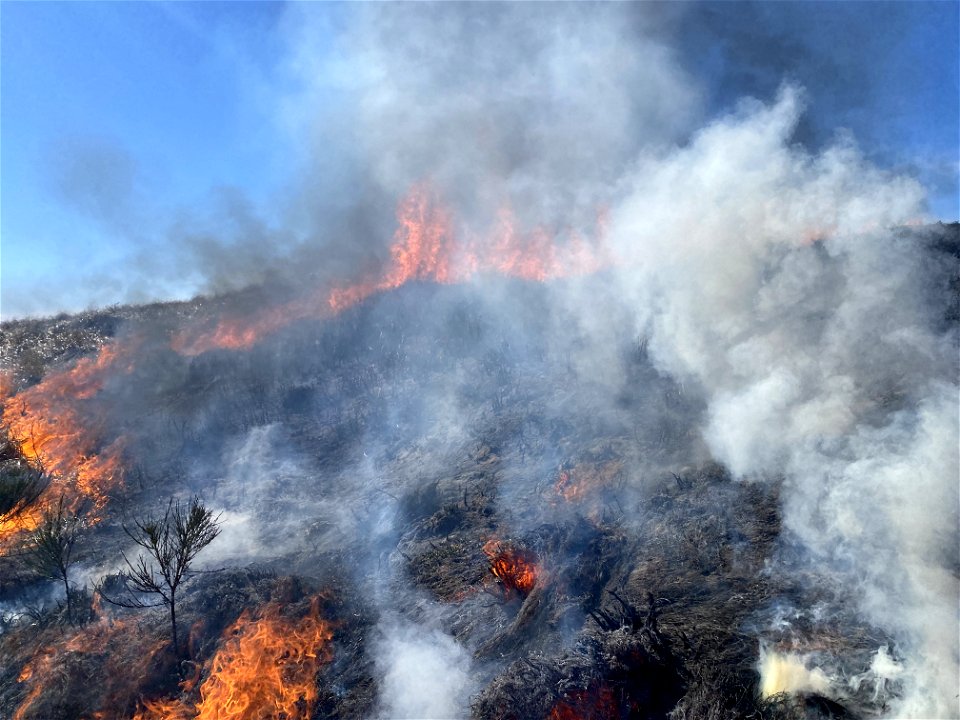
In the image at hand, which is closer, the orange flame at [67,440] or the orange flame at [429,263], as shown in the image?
the orange flame at [67,440]

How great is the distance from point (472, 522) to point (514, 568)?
307 cm

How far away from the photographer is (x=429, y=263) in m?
35.0

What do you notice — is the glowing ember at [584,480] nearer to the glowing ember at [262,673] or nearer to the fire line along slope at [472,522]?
the fire line along slope at [472,522]

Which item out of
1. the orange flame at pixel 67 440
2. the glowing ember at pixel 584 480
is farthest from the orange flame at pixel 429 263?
the glowing ember at pixel 584 480

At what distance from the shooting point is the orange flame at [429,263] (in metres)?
31.2

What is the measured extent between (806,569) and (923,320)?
10219mm

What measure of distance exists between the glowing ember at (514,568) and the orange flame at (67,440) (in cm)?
1498

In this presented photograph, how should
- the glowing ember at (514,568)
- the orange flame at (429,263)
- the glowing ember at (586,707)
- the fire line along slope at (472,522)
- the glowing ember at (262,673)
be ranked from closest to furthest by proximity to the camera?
the glowing ember at (586,707), the fire line along slope at (472,522), the glowing ember at (262,673), the glowing ember at (514,568), the orange flame at (429,263)

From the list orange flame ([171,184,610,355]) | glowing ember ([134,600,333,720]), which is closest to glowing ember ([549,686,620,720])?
glowing ember ([134,600,333,720])

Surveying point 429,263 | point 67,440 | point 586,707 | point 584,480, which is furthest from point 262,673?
point 429,263

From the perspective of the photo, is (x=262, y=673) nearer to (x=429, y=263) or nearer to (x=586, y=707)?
(x=586, y=707)

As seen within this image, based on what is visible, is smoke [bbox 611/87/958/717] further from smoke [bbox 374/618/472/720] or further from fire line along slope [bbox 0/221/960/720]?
smoke [bbox 374/618/472/720]

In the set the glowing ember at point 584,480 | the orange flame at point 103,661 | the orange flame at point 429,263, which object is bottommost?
the orange flame at point 103,661

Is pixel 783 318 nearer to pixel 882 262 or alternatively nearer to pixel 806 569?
pixel 882 262
